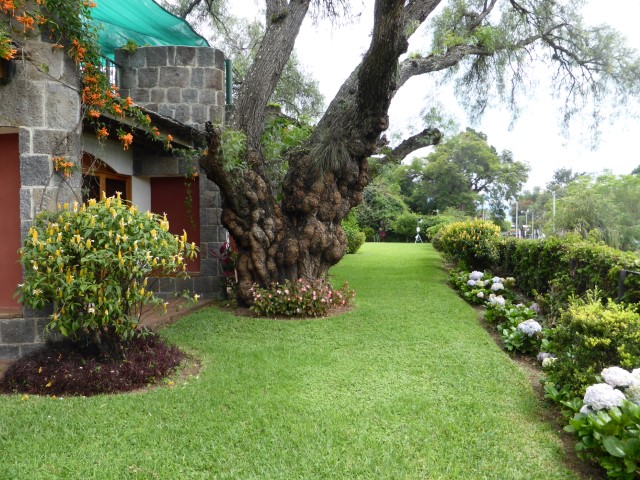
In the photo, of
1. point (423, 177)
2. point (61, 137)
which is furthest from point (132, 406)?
point (423, 177)

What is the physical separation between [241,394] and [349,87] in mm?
5569

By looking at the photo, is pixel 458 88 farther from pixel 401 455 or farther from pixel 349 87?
pixel 401 455

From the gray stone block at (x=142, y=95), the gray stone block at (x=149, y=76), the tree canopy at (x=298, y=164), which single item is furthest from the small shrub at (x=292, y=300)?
the gray stone block at (x=149, y=76)

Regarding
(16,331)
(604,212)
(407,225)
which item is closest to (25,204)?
(16,331)

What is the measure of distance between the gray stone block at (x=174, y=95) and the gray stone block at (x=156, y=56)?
445 millimetres

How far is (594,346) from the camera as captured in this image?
3875 mm

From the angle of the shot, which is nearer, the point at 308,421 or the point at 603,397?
the point at 603,397

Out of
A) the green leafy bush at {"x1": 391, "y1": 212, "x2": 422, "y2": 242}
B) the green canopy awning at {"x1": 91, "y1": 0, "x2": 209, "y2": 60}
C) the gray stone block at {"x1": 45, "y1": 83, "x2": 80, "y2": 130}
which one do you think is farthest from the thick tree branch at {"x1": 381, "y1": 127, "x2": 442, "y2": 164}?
the green leafy bush at {"x1": 391, "y1": 212, "x2": 422, "y2": 242}

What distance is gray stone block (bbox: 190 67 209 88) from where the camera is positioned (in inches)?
332

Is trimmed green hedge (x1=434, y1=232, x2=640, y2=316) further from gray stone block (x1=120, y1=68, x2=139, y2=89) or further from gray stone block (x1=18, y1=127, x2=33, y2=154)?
gray stone block (x1=120, y1=68, x2=139, y2=89)

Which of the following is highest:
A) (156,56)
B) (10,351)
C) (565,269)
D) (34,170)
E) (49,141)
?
(156,56)

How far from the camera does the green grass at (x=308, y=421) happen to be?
2984mm

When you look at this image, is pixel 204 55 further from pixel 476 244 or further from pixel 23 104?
pixel 476 244

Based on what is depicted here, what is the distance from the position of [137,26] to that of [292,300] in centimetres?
596
